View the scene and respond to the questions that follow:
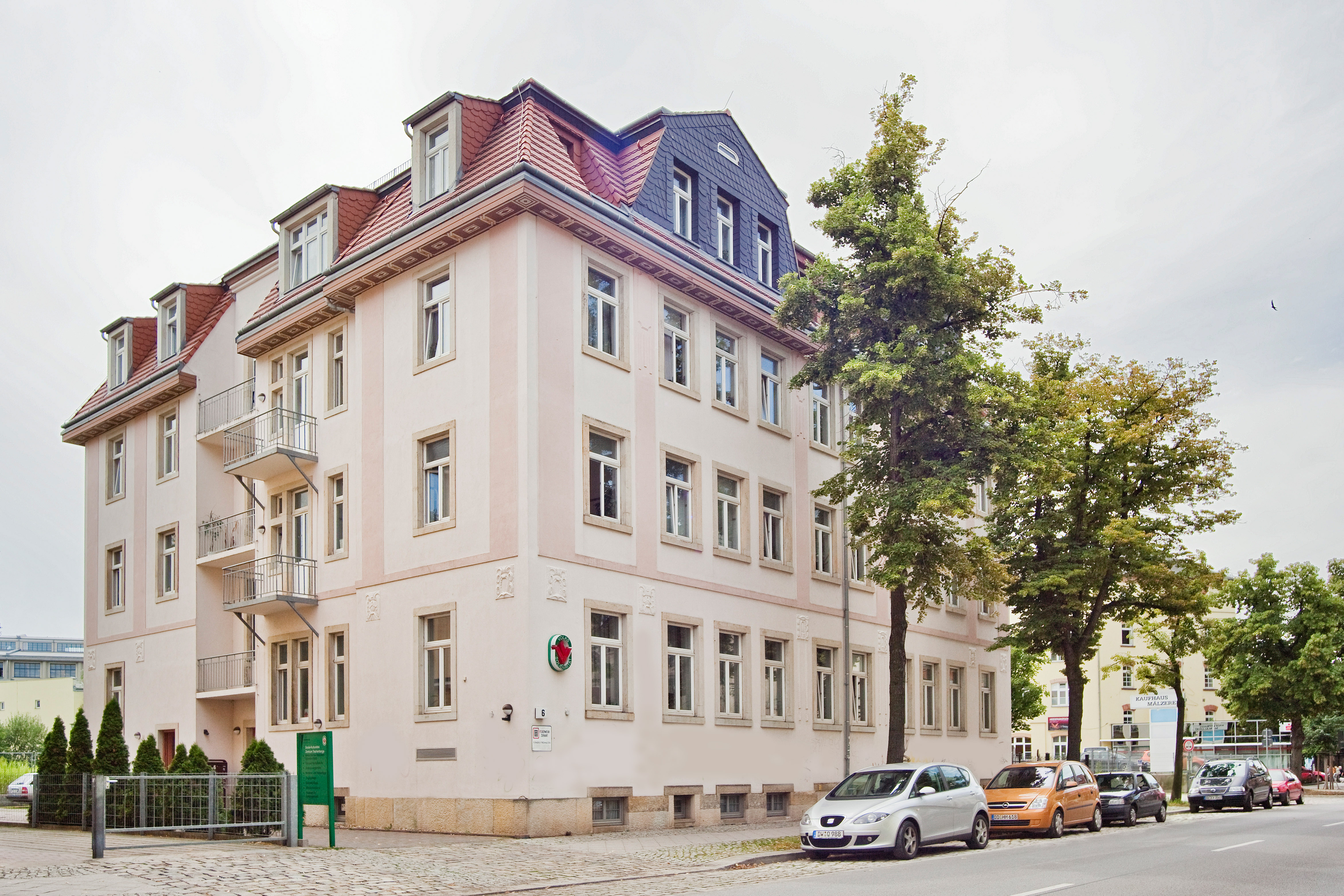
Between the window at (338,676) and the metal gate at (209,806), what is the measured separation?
22.4ft

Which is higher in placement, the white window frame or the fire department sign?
the white window frame

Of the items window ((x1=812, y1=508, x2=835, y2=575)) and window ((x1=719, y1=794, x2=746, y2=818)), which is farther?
window ((x1=812, y1=508, x2=835, y2=575))

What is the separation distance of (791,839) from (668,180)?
13.4 meters

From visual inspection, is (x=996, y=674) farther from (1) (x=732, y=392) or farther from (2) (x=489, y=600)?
(2) (x=489, y=600)

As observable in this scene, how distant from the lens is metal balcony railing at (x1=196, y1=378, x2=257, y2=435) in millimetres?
30859

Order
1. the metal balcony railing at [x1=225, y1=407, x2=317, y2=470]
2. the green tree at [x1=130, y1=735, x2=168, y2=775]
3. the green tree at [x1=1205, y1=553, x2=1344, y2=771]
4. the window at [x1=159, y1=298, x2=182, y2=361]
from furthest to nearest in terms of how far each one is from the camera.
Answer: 1. the green tree at [x1=1205, y1=553, x2=1344, y2=771]
2. the window at [x1=159, y1=298, x2=182, y2=361]
3. the metal balcony railing at [x1=225, y1=407, x2=317, y2=470]
4. the green tree at [x1=130, y1=735, x2=168, y2=775]

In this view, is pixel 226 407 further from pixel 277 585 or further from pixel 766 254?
pixel 766 254

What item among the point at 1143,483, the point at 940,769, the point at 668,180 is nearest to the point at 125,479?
the point at 668,180

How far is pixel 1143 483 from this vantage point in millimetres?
32406

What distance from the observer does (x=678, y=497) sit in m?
25.6

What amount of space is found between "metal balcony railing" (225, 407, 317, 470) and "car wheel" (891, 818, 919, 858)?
1531 centimetres

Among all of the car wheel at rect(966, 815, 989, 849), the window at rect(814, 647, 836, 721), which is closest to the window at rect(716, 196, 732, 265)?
the window at rect(814, 647, 836, 721)

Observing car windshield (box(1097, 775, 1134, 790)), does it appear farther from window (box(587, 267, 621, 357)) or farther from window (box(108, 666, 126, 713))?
window (box(108, 666, 126, 713))

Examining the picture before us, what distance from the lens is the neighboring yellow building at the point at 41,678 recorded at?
322 feet
